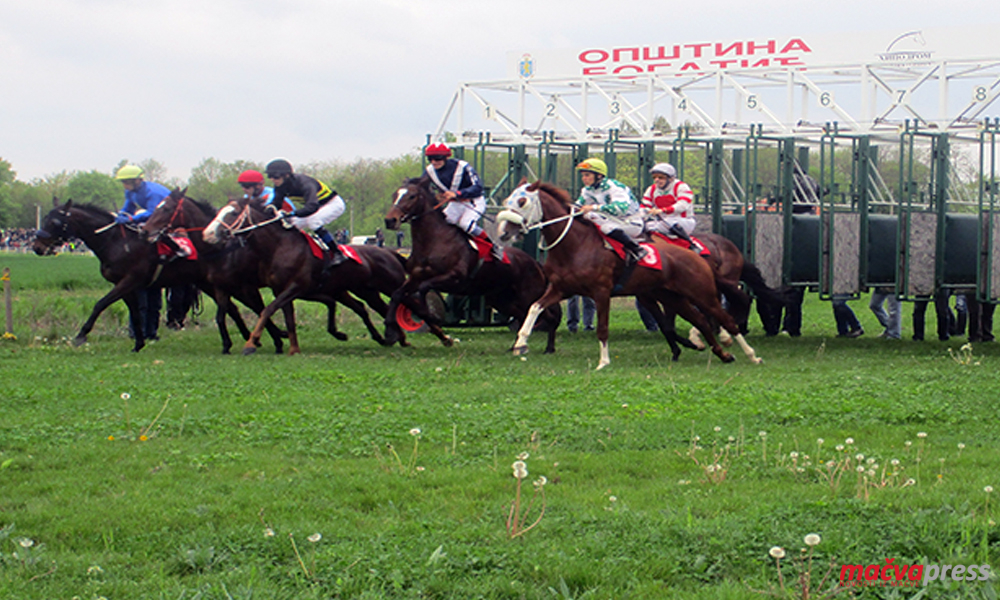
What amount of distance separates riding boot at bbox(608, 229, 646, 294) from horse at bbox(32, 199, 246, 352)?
478 centimetres

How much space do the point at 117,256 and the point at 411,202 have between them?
11.7ft

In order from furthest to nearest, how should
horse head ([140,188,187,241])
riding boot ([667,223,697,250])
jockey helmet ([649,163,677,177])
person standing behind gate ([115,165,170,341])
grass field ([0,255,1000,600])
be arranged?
person standing behind gate ([115,165,170,341]) < jockey helmet ([649,163,677,177]) < riding boot ([667,223,697,250]) < horse head ([140,188,187,241]) < grass field ([0,255,1000,600])

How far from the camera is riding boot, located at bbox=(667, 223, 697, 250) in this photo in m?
12.9

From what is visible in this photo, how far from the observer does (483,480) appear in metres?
5.46

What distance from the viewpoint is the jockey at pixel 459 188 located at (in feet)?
42.4

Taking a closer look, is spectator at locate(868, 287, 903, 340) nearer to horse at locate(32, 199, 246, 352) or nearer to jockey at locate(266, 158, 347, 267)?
jockey at locate(266, 158, 347, 267)

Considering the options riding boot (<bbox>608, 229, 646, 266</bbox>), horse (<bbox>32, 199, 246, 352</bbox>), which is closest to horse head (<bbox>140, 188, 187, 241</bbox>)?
horse (<bbox>32, 199, 246, 352</bbox>)

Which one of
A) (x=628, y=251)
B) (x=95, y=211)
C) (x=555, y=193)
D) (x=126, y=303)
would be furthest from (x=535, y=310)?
(x=95, y=211)

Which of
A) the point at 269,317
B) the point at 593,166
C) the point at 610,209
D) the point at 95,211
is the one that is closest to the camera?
the point at 610,209

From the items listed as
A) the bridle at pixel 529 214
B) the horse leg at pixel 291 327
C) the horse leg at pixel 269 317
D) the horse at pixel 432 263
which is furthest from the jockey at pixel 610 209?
the horse leg at pixel 291 327

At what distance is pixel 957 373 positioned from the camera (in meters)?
9.91

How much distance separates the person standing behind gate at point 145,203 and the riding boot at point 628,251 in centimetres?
640

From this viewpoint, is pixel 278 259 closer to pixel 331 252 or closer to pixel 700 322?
pixel 331 252

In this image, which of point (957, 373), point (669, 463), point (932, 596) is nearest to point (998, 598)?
point (932, 596)
